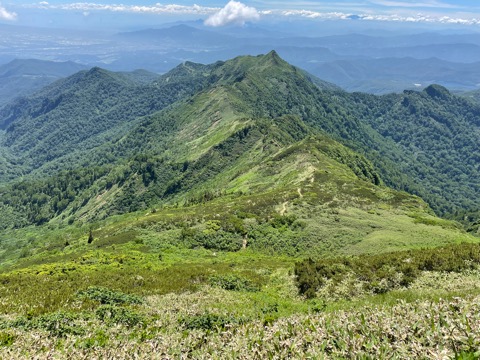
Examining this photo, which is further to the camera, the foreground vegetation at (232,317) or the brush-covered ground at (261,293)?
the brush-covered ground at (261,293)

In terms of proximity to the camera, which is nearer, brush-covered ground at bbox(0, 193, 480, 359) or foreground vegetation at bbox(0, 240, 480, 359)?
foreground vegetation at bbox(0, 240, 480, 359)

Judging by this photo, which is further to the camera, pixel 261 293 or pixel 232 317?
pixel 261 293

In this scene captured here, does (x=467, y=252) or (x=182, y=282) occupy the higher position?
(x=467, y=252)

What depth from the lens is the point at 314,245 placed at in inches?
2248

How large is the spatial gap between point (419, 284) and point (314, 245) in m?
31.8

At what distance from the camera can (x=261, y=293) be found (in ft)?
97.8

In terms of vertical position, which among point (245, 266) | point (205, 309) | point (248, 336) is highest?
point (248, 336)

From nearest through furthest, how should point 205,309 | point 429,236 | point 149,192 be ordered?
point 205,309 < point 429,236 < point 149,192

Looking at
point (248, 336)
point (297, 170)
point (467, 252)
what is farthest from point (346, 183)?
point (248, 336)

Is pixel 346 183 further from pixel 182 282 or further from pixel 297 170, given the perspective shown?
pixel 182 282

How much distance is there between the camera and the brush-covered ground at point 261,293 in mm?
10828

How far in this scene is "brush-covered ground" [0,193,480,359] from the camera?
10.8m

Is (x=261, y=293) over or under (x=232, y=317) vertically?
under

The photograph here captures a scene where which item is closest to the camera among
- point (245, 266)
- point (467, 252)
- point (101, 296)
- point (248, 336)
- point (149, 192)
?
point (248, 336)
